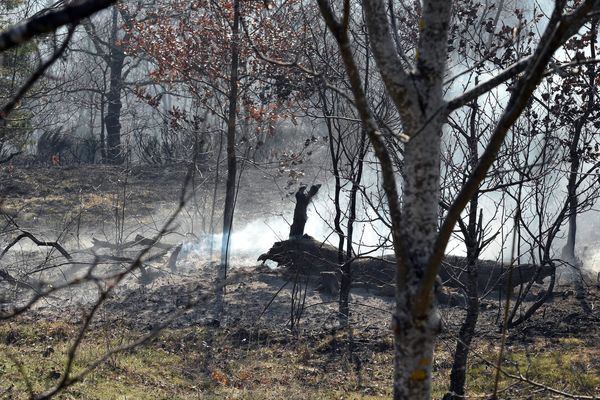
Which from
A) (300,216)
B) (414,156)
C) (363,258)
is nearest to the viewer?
(414,156)

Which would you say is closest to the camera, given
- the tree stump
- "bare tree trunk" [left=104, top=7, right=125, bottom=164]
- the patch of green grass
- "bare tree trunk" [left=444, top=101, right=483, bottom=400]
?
"bare tree trunk" [left=444, top=101, right=483, bottom=400]

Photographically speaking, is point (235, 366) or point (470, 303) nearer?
point (470, 303)

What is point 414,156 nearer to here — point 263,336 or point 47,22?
point 47,22

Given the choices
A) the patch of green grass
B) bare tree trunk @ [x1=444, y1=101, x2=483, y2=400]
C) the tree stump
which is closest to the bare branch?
bare tree trunk @ [x1=444, y1=101, x2=483, y2=400]

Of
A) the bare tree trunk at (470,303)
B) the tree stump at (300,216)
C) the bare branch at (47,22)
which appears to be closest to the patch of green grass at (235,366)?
the bare tree trunk at (470,303)

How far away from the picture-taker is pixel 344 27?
8.63 ft

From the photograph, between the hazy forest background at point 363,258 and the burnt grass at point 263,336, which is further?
the burnt grass at point 263,336

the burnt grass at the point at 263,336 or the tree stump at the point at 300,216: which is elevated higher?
the tree stump at the point at 300,216

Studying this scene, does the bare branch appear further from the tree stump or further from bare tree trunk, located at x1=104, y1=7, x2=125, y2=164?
bare tree trunk, located at x1=104, y1=7, x2=125, y2=164

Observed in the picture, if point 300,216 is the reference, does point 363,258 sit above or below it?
below

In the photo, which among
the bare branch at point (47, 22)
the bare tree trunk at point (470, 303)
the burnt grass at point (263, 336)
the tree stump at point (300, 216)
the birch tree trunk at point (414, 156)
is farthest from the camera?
the tree stump at point (300, 216)

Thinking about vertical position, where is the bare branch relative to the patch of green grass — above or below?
above

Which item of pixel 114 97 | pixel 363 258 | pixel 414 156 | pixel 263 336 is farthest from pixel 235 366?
pixel 114 97

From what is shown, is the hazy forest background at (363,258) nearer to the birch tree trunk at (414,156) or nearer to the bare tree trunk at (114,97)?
the birch tree trunk at (414,156)
